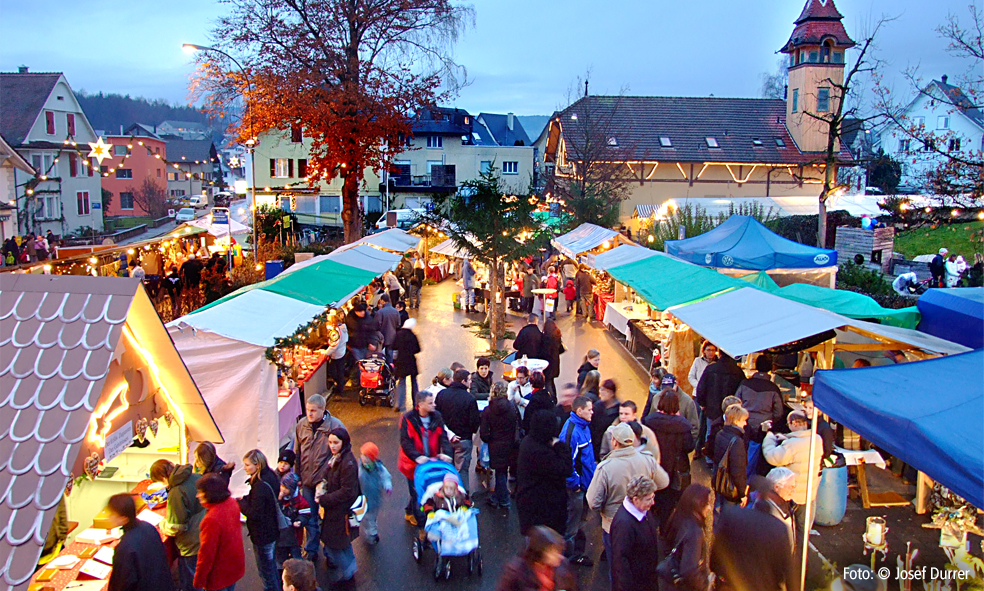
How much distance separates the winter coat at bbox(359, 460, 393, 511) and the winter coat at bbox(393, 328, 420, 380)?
13.6ft

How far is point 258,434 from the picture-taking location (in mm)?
7832

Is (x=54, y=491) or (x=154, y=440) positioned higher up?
(x=54, y=491)

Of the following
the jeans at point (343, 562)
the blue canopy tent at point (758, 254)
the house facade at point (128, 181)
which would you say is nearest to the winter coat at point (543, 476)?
the jeans at point (343, 562)

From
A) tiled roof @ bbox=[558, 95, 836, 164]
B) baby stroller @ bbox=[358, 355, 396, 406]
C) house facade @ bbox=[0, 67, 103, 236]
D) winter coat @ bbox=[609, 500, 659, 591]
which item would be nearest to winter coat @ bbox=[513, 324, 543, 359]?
baby stroller @ bbox=[358, 355, 396, 406]

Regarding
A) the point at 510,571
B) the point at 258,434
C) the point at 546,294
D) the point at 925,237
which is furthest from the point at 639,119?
the point at 510,571

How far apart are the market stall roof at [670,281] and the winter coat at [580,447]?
4004 millimetres

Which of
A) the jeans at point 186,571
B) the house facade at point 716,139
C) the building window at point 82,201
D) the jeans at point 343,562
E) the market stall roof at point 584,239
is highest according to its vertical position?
the house facade at point 716,139

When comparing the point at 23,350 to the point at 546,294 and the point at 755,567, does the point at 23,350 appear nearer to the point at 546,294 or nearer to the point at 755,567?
the point at 755,567

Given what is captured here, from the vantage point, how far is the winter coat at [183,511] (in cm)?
508

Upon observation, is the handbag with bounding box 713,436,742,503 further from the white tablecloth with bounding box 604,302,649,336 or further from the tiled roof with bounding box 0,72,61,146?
the tiled roof with bounding box 0,72,61,146

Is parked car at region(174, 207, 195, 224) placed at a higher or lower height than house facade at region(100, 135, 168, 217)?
lower

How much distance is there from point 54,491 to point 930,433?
465 cm

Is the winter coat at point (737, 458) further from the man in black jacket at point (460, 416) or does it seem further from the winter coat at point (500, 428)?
the man in black jacket at point (460, 416)

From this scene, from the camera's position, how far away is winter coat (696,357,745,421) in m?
8.07
